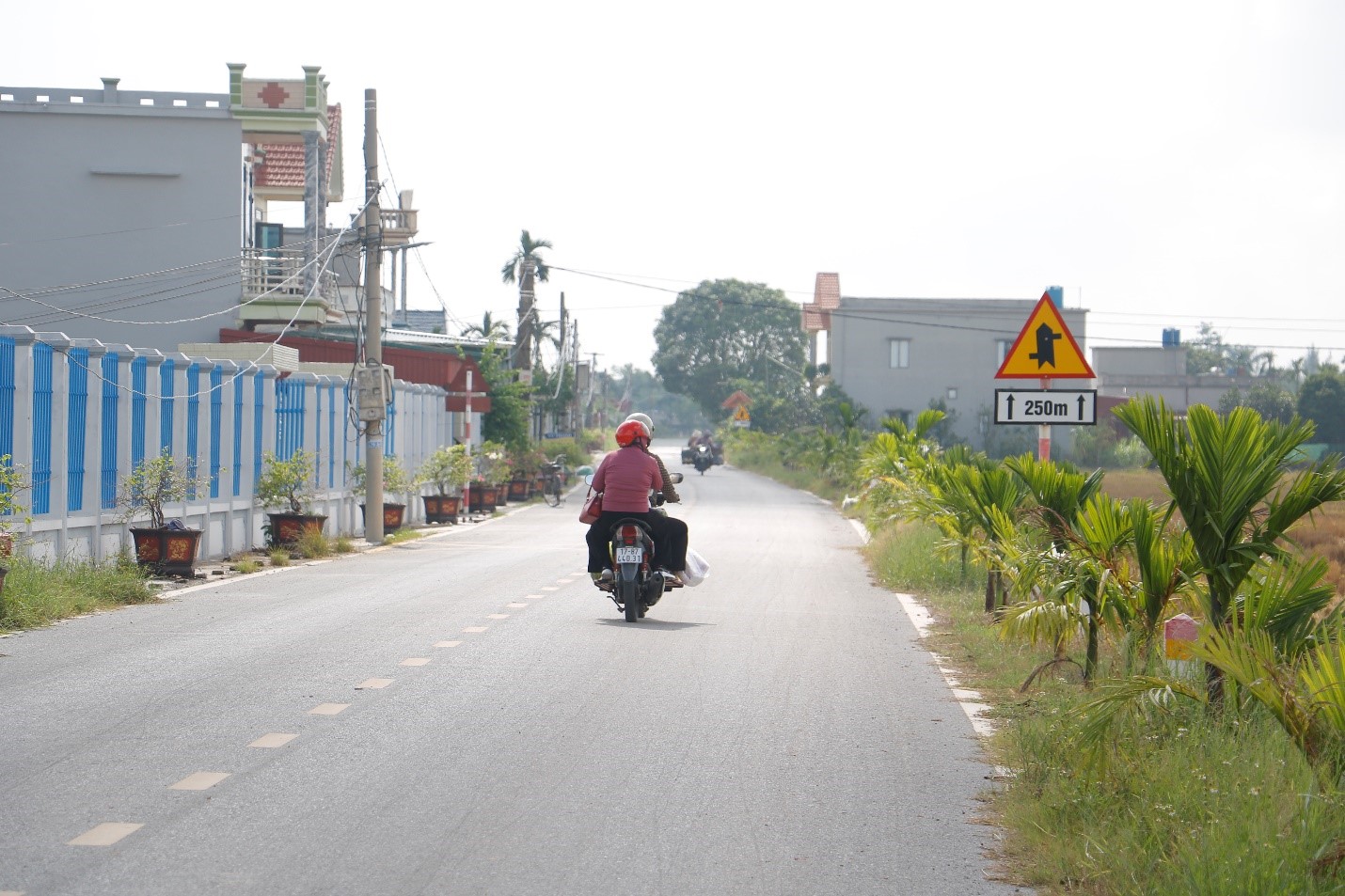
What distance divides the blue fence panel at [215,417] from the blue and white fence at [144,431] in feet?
0.06

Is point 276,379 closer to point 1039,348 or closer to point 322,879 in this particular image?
point 1039,348

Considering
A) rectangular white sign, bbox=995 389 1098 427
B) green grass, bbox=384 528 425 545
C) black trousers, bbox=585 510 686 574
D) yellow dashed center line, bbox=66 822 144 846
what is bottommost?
green grass, bbox=384 528 425 545

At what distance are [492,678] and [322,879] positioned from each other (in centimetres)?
484

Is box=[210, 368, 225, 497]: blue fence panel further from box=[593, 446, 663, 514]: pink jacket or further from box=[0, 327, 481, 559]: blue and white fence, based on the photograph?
box=[593, 446, 663, 514]: pink jacket

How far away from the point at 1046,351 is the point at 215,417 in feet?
45.0

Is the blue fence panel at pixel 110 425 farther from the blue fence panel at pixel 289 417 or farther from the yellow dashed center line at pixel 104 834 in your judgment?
the yellow dashed center line at pixel 104 834

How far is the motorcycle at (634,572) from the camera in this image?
14.2 meters

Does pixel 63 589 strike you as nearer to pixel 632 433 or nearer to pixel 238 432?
pixel 632 433

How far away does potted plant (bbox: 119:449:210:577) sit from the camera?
18297mm

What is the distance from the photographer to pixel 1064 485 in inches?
459

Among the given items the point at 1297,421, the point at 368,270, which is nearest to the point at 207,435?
the point at 368,270


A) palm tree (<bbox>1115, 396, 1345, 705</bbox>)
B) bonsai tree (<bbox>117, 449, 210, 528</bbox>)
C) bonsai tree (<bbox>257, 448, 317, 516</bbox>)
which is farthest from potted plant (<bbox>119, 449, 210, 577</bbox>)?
palm tree (<bbox>1115, 396, 1345, 705</bbox>)

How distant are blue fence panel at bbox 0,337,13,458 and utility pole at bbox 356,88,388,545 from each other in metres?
10.5

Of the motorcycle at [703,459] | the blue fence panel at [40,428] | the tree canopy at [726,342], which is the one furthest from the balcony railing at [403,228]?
the tree canopy at [726,342]
